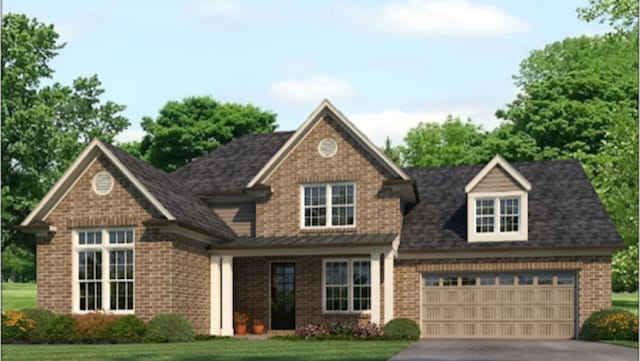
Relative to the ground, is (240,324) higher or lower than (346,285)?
lower

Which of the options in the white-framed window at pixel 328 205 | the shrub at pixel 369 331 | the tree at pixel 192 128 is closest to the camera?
the shrub at pixel 369 331

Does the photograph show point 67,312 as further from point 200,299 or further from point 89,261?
point 200,299

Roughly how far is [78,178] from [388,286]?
1029 cm

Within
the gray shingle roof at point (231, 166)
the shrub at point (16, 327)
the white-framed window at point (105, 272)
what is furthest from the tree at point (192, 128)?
the shrub at point (16, 327)

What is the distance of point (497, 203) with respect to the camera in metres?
28.7

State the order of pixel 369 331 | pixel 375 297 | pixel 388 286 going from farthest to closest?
pixel 388 286, pixel 375 297, pixel 369 331

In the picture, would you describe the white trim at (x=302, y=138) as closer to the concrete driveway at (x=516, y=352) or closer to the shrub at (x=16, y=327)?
the concrete driveway at (x=516, y=352)

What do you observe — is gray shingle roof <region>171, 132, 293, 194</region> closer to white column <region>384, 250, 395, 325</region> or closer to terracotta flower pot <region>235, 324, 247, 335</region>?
terracotta flower pot <region>235, 324, 247, 335</region>

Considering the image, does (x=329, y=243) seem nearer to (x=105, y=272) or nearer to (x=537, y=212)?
(x=105, y=272)

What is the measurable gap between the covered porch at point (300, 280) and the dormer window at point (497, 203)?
2840 millimetres

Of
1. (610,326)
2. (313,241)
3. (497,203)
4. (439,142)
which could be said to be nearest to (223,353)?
(313,241)

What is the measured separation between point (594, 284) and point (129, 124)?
25.6 m

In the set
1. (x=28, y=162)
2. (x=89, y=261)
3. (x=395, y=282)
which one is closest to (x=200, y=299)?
(x=89, y=261)

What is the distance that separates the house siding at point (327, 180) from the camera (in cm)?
2895
